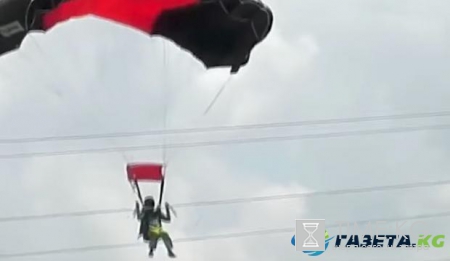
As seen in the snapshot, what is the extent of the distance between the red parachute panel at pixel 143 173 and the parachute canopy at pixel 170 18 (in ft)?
7.71

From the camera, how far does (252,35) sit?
17188mm

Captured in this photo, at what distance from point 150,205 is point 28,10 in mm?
4012

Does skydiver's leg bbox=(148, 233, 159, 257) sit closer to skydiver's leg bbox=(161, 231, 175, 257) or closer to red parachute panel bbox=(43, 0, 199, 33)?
skydiver's leg bbox=(161, 231, 175, 257)

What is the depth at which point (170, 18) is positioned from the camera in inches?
671

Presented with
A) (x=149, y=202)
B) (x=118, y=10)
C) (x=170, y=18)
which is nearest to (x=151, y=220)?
(x=149, y=202)

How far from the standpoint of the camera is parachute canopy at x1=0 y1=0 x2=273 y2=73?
1672 cm

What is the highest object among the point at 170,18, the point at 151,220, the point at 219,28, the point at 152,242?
the point at 170,18

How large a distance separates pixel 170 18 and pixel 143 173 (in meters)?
2.83

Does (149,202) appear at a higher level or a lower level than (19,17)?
lower

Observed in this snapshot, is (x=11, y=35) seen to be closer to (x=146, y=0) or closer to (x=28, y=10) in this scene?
(x=28, y=10)

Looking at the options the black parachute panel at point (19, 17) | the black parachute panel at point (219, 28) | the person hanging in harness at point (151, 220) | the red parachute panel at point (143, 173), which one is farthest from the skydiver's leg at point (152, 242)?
the black parachute panel at point (19, 17)

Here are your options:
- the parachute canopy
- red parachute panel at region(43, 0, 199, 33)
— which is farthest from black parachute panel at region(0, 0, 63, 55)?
red parachute panel at region(43, 0, 199, 33)

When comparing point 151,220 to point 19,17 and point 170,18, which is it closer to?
point 170,18

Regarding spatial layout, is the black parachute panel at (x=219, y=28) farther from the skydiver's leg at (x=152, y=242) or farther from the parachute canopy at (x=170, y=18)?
the skydiver's leg at (x=152, y=242)
